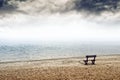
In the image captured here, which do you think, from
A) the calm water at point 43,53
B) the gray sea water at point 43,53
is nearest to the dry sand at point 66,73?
the gray sea water at point 43,53

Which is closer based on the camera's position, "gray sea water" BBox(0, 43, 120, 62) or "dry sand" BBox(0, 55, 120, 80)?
"dry sand" BBox(0, 55, 120, 80)

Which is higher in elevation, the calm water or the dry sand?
the calm water

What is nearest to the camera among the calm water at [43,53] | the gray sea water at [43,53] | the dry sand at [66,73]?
the dry sand at [66,73]

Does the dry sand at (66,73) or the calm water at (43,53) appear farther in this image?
the calm water at (43,53)

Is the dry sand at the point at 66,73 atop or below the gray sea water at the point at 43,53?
below

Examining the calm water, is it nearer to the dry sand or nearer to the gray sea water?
the gray sea water

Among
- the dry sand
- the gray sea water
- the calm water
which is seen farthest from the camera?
the calm water

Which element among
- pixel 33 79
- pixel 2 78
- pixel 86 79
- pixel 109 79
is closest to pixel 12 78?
pixel 2 78

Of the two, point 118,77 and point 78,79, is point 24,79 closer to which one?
point 78,79

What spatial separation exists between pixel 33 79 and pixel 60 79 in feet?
8.33

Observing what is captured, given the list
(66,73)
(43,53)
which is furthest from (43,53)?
(66,73)

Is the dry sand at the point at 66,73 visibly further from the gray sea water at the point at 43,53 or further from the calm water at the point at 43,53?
the calm water at the point at 43,53

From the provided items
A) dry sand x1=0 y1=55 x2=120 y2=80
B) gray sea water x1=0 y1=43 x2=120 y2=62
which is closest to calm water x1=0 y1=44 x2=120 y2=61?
gray sea water x1=0 y1=43 x2=120 y2=62

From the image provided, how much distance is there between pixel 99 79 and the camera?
18.2 meters
